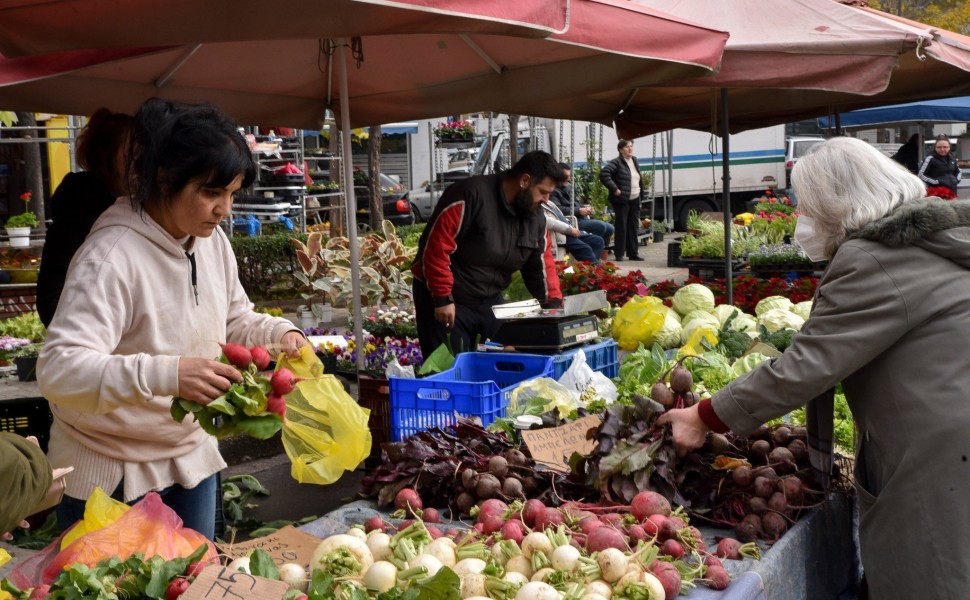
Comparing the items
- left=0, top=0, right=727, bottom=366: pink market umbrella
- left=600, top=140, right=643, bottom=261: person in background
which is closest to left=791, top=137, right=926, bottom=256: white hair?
left=0, top=0, right=727, bottom=366: pink market umbrella

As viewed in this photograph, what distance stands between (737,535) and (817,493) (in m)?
0.40

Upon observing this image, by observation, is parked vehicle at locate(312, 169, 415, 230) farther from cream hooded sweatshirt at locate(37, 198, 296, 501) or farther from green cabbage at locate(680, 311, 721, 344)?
cream hooded sweatshirt at locate(37, 198, 296, 501)

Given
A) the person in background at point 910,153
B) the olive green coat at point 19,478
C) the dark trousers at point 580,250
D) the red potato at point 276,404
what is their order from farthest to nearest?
the person in background at point 910,153, the dark trousers at point 580,250, the red potato at point 276,404, the olive green coat at point 19,478

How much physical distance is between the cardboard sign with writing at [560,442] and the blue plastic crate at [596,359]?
1.02 meters

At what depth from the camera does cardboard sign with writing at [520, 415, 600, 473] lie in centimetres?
347

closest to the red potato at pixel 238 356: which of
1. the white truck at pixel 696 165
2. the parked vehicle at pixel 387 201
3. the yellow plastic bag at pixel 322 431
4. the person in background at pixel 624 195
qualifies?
the yellow plastic bag at pixel 322 431

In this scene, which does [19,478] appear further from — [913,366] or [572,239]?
[572,239]

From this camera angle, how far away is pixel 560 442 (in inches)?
141

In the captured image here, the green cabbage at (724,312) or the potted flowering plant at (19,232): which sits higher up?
the potted flowering plant at (19,232)

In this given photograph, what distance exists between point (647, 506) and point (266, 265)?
985 cm

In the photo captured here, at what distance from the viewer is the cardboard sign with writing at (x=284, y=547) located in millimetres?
2580

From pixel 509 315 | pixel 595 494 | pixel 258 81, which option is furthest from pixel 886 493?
pixel 258 81

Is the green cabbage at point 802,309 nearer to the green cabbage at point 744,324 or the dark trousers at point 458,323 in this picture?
the green cabbage at point 744,324

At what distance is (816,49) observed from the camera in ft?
19.0
